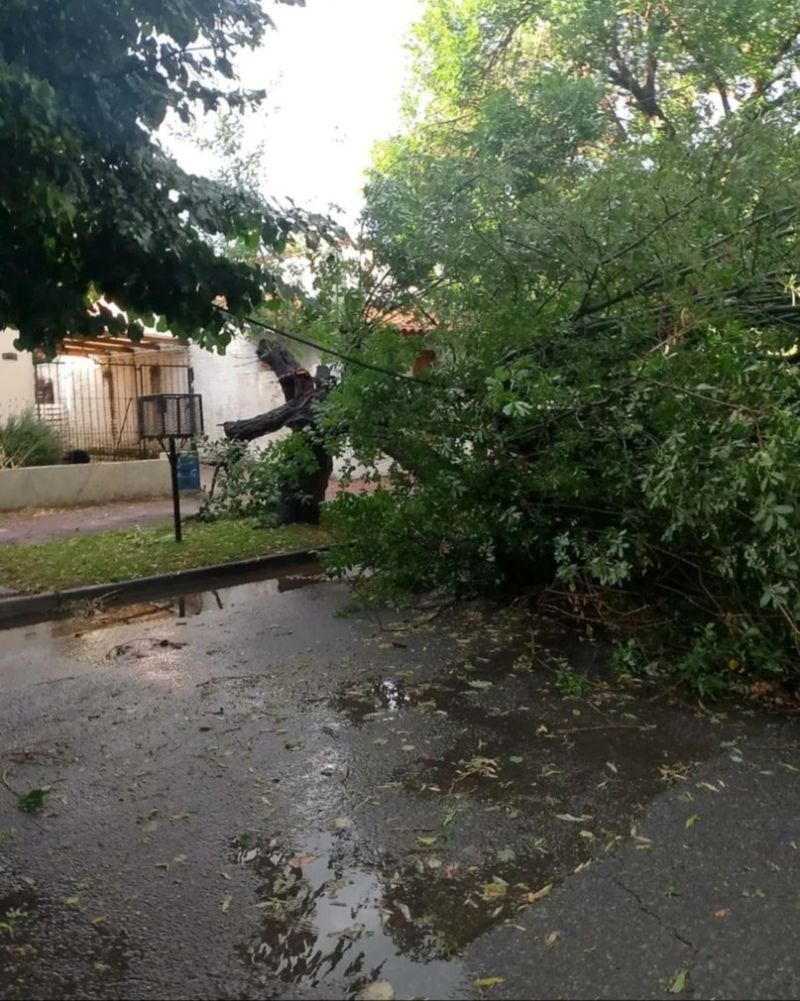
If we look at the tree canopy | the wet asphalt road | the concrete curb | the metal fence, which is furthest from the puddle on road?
the metal fence

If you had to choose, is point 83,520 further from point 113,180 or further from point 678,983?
point 678,983

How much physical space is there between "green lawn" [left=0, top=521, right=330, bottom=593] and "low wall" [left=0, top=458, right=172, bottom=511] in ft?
10.9

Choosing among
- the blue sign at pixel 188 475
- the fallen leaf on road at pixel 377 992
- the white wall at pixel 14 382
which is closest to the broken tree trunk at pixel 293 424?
the blue sign at pixel 188 475

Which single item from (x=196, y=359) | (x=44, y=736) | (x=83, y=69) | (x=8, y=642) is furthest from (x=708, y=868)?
(x=196, y=359)

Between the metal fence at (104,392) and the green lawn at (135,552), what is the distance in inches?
315

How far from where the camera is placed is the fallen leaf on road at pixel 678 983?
9.05 feet

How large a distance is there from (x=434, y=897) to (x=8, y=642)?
198 inches

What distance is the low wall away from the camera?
13.8 meters

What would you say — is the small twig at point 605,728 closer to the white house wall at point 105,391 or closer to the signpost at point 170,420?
the signpost at point 170,420

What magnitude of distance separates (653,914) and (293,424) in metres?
9.12

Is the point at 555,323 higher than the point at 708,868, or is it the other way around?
the point at 555,323

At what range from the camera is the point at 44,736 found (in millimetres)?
4988

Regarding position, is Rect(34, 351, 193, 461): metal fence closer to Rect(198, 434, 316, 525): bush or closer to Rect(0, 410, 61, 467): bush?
Rect(0, 410, 61, 467): bush

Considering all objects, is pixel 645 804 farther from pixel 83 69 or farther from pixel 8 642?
pixel 8 642
